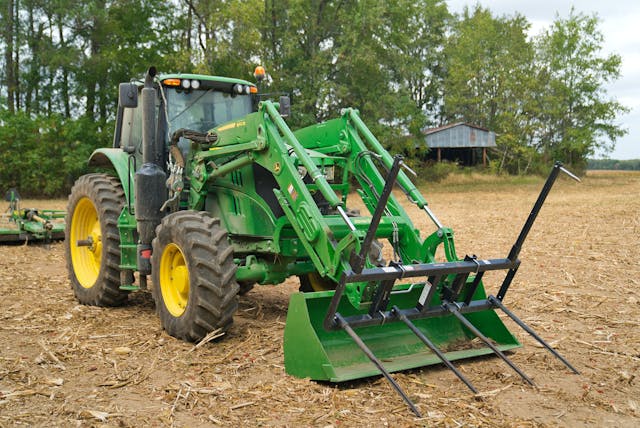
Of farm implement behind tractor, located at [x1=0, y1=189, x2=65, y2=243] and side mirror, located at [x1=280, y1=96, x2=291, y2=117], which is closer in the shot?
side mirror, located at [x1=280, y1=96, x2=291, y2=117]

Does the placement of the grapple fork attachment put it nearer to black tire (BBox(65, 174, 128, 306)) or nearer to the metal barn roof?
black tire (BBox(65, 174, 128, 306))

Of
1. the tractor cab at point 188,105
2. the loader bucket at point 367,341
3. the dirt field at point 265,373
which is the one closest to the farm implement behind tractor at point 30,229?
the dirt field at point 265,373

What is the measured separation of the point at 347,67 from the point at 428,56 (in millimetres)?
19339

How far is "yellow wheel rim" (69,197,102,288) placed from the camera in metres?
7.54

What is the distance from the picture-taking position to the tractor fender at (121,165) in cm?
693

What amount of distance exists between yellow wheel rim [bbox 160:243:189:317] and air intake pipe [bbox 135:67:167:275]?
52 cm

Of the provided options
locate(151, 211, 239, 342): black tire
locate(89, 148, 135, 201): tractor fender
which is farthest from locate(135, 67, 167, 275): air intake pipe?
locate(89, 148, 135, 201): tractor fender

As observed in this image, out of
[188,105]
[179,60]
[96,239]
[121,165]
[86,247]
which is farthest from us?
[179,60]

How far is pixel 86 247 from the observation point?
7.75 metres

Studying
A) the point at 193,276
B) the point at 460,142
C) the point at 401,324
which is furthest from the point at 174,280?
the point at 460,142

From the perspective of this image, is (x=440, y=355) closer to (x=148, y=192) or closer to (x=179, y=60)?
(x=148, y=192)

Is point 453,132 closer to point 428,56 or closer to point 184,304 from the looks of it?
point 428,56

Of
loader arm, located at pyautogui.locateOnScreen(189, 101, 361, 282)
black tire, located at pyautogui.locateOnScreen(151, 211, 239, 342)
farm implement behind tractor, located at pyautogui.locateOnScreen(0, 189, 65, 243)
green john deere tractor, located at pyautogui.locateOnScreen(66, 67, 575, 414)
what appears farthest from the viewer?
farm implement behind tractor, located at pyautogui.locateOnScreen(0, 189, 65, 243)

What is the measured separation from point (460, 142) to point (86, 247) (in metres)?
34.6
